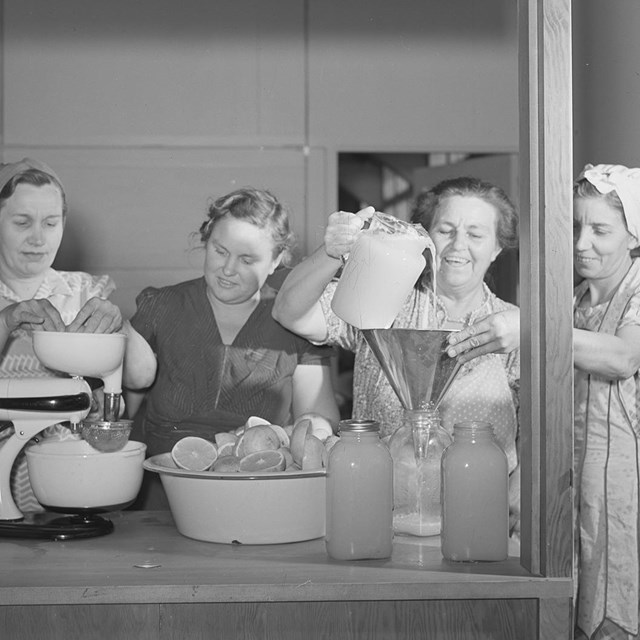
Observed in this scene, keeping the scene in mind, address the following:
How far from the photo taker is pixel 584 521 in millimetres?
1498

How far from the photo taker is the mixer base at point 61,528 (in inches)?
52.1

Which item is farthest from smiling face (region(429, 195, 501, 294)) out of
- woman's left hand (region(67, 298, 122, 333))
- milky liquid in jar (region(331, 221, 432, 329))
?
woman's left hand (region(67, 298, 122, 333))

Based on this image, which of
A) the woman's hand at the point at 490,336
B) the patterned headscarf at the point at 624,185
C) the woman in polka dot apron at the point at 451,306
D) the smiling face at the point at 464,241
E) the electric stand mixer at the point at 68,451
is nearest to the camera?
the woman's hand at the point at 490,336

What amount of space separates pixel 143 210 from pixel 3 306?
1.43ft

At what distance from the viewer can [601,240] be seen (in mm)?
1544

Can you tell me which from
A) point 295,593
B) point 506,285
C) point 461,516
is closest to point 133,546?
point 295,593

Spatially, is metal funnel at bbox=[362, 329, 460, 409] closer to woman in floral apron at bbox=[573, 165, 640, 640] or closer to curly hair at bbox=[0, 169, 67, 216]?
woman in floral apron at bbox=[573, 165, 640, 640]

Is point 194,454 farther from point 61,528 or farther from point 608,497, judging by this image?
point 608,497

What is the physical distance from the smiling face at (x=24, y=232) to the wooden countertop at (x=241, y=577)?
2.48ft

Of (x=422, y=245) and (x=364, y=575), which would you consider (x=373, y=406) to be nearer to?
(x=422, y=245)

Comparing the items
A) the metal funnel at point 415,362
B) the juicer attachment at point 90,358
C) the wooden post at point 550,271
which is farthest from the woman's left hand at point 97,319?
the wooden post at point 550,271

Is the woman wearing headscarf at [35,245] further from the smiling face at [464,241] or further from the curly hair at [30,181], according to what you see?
the smiling face at [464,241]

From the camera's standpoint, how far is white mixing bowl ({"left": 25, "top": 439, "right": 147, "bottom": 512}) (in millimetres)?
1363

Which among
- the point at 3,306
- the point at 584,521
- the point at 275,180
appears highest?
the point at 275,180
